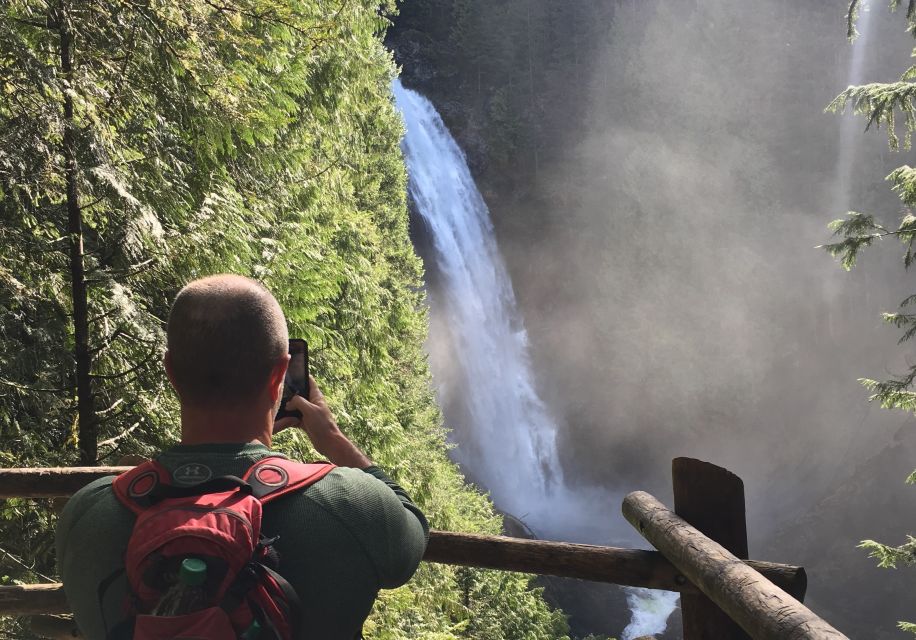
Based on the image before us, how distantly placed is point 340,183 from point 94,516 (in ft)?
22.1

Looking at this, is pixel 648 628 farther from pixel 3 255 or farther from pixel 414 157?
pixel 3 255

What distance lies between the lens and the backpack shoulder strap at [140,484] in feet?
3.83

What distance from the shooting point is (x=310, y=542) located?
45.6 inches

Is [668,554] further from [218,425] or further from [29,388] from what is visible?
[29,388]

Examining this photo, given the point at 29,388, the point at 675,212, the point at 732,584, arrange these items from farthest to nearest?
1. the point at 675,212
2. the point at 29,388
3. the point at 732,584

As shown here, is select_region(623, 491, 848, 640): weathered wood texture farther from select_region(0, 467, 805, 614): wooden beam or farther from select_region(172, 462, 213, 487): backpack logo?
select_region(172, 462, 213, 487): backpack logo

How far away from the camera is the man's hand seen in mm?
1447

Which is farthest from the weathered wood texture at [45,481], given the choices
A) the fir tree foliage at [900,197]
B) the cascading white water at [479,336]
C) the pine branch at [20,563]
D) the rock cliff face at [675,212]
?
the rock cliff face at [675,212]

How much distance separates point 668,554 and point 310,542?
57.7 inches

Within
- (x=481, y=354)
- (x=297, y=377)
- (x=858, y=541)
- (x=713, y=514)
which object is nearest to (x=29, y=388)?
(x=297, y=377)

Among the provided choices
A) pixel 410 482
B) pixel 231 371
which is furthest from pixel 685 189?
pixel 231 371

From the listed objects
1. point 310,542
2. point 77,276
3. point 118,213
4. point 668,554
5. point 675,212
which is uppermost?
point 675,212

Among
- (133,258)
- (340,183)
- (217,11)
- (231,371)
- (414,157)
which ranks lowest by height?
(231,371)

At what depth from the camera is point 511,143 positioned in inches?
1347
